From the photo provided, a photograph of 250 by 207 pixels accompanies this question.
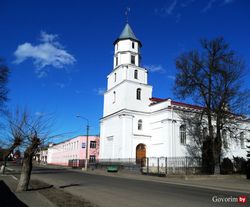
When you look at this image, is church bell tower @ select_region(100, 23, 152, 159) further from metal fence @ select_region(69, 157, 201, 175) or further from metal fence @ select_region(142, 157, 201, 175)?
metal fence @ select_region(142, 157, 201, 175)

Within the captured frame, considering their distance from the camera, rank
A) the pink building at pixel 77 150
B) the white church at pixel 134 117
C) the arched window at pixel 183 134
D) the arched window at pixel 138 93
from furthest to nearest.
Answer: the pink building at pixel 77 150 → the arched window at pixel 138 93 → the arched window at pixel 183 134 → the white church at pixel 134 117

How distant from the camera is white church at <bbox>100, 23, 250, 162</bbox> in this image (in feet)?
135

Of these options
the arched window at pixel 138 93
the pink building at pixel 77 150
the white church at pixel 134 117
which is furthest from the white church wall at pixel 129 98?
the pink building at pixel 77 150

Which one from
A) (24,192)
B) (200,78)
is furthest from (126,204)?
(200,78)

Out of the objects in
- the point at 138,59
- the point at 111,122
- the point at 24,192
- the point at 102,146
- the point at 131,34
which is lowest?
the point at 24,192

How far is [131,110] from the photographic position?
42.8m

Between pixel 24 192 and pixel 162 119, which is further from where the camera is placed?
pixel 162 119

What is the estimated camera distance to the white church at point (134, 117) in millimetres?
41188

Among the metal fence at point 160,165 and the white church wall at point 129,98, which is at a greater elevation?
the white church wall at point 129,98

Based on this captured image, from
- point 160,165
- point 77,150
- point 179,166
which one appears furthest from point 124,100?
point 77,150

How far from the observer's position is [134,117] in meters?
43.1

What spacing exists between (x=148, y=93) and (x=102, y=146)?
1178cm

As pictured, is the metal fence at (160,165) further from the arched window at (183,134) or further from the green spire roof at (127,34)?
the green spire roof at (127,34)

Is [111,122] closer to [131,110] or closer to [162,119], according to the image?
[131,110]
